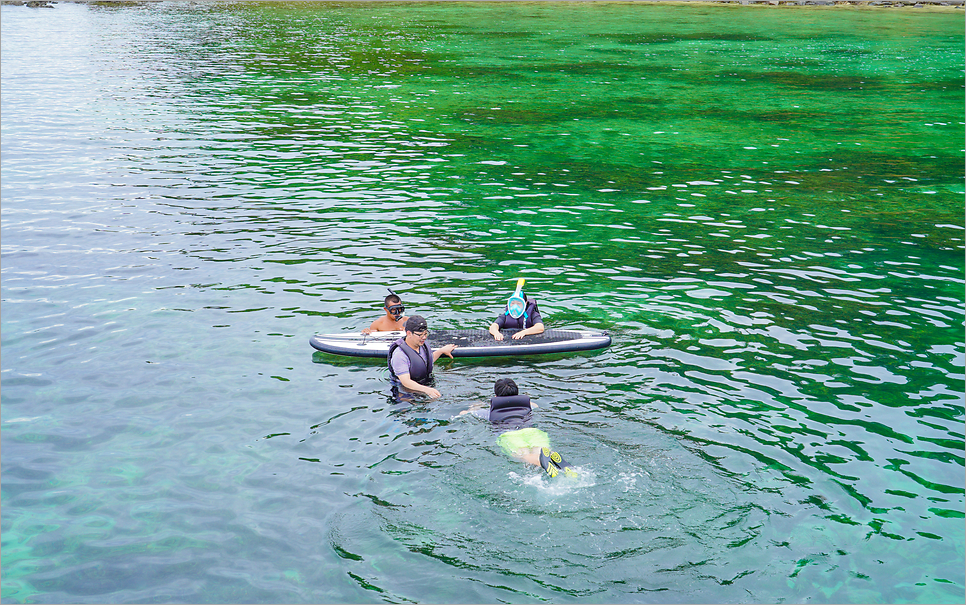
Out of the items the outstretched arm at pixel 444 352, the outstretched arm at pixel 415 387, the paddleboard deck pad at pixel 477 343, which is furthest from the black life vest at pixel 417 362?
the paddleboard deck pad at pixel 477 343

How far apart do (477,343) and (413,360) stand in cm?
174

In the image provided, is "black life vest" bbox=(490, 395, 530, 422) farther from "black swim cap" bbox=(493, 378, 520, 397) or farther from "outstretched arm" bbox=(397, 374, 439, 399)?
"outstretched arm" bbox=(397, 374, 439, 399)

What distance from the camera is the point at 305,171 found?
995 inches

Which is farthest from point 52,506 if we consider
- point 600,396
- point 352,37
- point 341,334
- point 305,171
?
point 352,37

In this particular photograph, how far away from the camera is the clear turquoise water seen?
28.4 feet

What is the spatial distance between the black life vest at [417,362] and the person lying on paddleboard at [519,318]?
1.72 meters

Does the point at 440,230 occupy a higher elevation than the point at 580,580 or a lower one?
higher

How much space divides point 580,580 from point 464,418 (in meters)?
3.68

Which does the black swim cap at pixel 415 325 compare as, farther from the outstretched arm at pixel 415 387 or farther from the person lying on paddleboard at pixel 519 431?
the person lying on paddleboard at pixel 519 431

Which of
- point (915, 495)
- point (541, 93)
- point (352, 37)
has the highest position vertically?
point (352, 37)

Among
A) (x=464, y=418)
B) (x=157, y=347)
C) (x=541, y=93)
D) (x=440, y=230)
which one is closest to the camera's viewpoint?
(x=464, y=418)

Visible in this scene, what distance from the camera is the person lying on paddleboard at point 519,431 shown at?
9578 millimetres

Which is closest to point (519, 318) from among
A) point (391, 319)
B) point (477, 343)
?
point (477, 343)

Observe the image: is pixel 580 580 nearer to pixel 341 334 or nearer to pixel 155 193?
pixel 341 334
